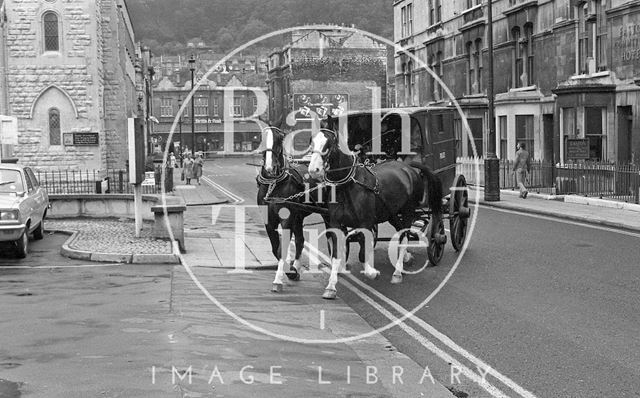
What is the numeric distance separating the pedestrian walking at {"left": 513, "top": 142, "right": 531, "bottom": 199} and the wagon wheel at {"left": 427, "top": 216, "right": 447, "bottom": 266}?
15.9 metres

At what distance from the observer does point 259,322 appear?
9586 mm

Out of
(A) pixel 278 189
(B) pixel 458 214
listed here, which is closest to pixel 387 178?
(A) pixel 278 189

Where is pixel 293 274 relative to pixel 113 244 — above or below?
below

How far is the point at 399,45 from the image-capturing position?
5366 centimetres

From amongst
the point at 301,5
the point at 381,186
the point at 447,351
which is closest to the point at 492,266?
the point at 381,186

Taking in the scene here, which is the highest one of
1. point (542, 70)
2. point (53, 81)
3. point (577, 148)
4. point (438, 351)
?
point (53, 81)

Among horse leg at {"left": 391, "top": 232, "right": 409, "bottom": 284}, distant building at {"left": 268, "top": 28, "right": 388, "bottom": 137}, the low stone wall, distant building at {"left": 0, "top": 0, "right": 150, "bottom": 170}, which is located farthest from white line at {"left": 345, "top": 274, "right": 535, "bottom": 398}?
distant building at {"left": 268, "top": 28, "right": 388, "bottom": 137}

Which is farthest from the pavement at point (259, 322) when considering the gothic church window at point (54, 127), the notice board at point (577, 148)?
the gothic church window at point (54, 127)

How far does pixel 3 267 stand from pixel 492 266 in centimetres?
806

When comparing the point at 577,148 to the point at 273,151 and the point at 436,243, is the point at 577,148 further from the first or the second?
the point at 273,151

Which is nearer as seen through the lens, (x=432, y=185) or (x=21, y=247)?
(x=432, y=185)

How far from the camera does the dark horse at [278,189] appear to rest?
11539mm

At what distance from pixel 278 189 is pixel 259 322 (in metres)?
2.67

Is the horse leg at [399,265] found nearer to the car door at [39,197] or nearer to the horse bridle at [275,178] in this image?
the horse bridle at [275,178]
